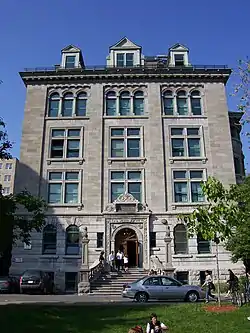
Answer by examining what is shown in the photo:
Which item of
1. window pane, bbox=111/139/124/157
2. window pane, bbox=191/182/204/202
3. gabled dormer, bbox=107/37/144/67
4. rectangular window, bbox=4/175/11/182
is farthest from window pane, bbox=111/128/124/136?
rectangular window, bbox=4/175/11/182

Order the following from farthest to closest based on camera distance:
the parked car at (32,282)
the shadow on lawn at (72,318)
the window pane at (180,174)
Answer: the window pane at (180,174)
the parked car at (32,282)
the shadow on lawn at (72,318)

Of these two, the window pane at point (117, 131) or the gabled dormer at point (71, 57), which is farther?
the gabled dormer at point (71, 57)

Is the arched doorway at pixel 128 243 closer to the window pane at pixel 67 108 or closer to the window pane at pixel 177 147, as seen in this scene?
the window pane at pixel 177 147

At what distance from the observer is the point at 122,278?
28094mm

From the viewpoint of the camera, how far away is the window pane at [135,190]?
33.6m

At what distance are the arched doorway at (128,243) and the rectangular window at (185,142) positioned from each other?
8562 millimetres

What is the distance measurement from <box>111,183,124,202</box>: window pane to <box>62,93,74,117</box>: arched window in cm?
877

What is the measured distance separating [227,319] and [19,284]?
18.5 m

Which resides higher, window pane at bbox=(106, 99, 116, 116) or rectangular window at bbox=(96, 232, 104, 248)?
window pane at bbox=(106, 99, 116, 116)

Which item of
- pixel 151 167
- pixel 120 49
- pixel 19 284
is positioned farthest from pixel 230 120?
pixel 19 284

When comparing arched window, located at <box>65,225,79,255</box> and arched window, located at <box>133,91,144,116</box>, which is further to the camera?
arched window, located at <box>133,91,144,116</box>

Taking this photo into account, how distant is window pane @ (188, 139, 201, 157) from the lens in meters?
35.1

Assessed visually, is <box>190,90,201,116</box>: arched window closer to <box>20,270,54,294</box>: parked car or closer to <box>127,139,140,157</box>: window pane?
<box>127,139,140,157</box>: window pane

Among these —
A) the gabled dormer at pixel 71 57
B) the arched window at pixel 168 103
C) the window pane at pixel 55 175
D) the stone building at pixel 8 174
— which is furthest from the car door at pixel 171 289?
the stone building at pixel 8 174
